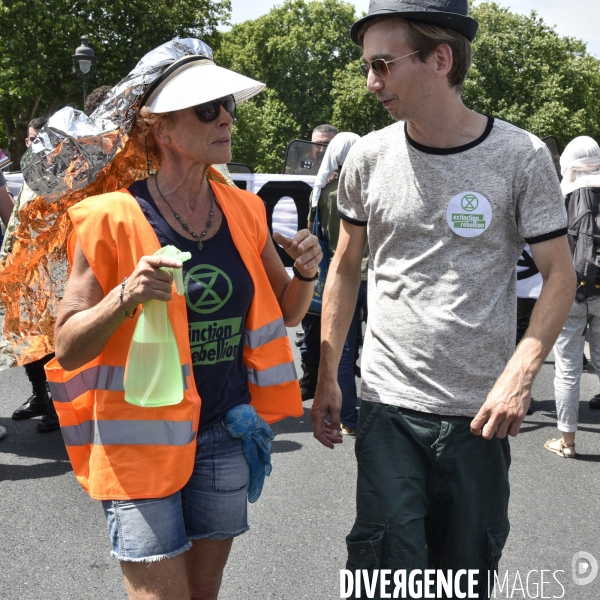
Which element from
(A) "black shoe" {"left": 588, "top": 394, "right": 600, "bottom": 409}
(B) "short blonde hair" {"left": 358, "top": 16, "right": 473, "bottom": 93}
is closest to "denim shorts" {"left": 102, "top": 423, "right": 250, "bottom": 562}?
(B) "short blonde hair" {"left": 358, "top": 16, "right": 473, "bottom": 93}

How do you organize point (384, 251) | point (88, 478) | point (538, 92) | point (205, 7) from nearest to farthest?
point (88, 478), point (384, 251), point (205, 7), point (538, 92)

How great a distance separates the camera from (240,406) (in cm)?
245

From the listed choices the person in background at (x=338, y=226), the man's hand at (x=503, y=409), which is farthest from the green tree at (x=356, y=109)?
the man's hand at (x=503, y=409)

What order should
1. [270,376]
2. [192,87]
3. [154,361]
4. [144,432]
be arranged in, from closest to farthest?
[154,361], [144,432], [192,87], [270,376]

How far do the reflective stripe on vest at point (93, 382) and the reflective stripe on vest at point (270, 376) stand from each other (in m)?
0.35

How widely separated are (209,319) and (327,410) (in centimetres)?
56

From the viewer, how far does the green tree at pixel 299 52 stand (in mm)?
56750

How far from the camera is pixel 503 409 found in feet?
7.22

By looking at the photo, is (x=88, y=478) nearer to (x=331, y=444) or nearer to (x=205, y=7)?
(x=331, y=444)

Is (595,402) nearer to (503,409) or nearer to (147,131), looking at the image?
(503,409)

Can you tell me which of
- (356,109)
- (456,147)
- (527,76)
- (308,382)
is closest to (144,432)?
(456,147)

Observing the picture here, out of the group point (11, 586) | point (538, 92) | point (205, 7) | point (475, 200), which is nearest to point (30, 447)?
point (11, 586)

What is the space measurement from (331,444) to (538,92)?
1997 inches

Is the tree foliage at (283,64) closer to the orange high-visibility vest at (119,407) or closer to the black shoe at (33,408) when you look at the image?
the black shoe at (33,408)
